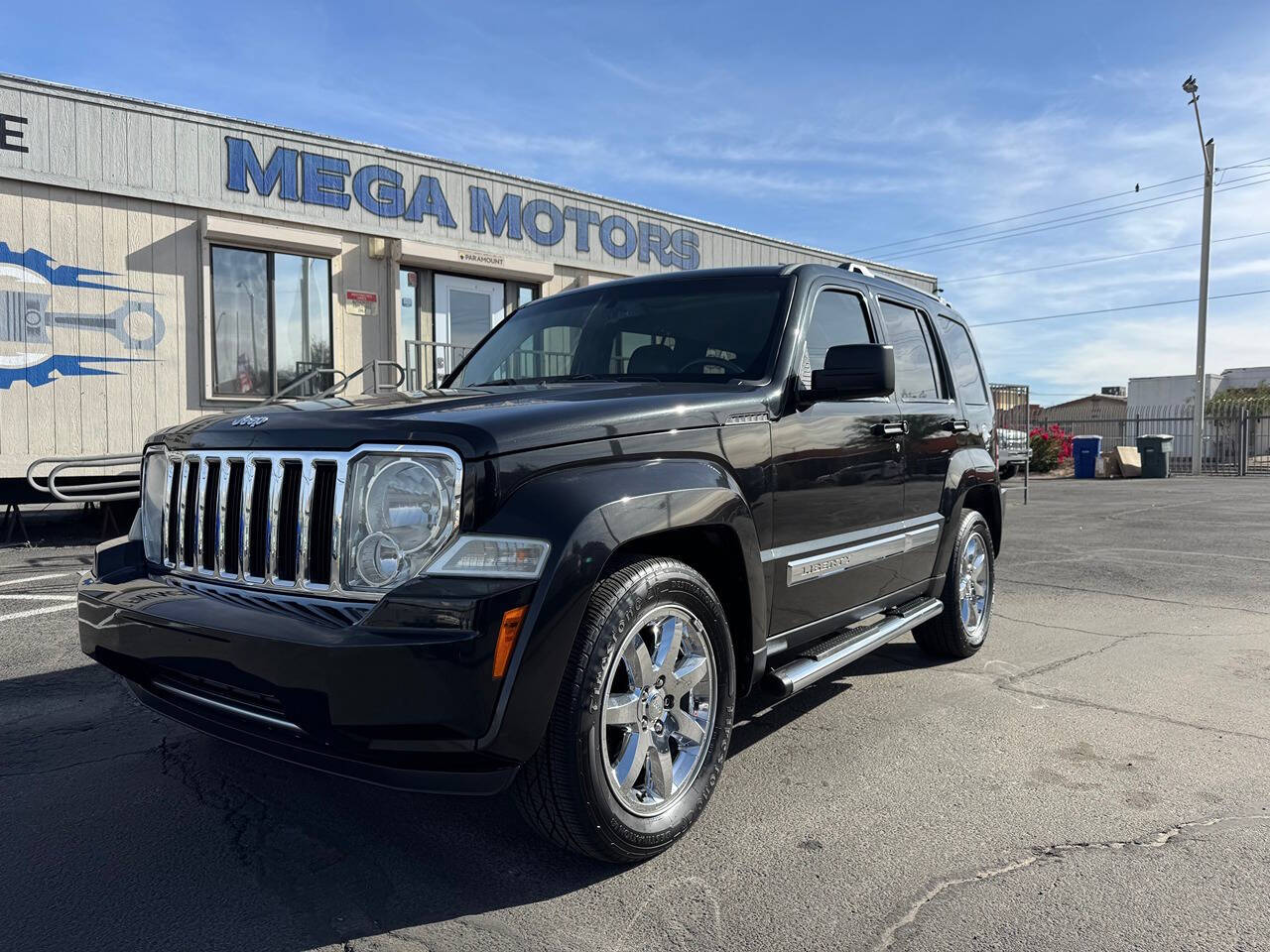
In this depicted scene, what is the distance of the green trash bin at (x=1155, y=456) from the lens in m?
23.6

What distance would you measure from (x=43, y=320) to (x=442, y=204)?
191 inches

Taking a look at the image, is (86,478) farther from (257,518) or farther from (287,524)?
(287,524)

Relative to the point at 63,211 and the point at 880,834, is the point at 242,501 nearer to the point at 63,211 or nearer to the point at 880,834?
the point at 880,834

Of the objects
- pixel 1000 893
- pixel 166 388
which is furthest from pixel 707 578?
pixel 166 388

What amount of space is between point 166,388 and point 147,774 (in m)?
7.82

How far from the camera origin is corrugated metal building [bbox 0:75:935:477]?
927 centimetres

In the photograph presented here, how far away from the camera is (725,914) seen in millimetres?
2465

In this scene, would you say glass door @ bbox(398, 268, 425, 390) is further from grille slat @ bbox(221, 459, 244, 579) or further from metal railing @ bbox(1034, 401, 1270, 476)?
metal railing @ bbox(1034, 401, 1270, 476)

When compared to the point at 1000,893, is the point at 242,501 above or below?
above

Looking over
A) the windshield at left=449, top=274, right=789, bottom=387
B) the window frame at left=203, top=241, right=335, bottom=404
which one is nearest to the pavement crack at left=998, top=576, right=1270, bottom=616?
the windshield at left=449, top=274, right=789, bottom=387

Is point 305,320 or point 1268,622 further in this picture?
point 305,320

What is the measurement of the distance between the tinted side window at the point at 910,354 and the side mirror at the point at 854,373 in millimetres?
1001

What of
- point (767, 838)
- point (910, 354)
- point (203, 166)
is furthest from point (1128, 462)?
point (767, 838)

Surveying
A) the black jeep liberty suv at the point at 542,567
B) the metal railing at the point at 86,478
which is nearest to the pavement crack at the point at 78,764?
the black jeep liberty suv at the point at 542,567
